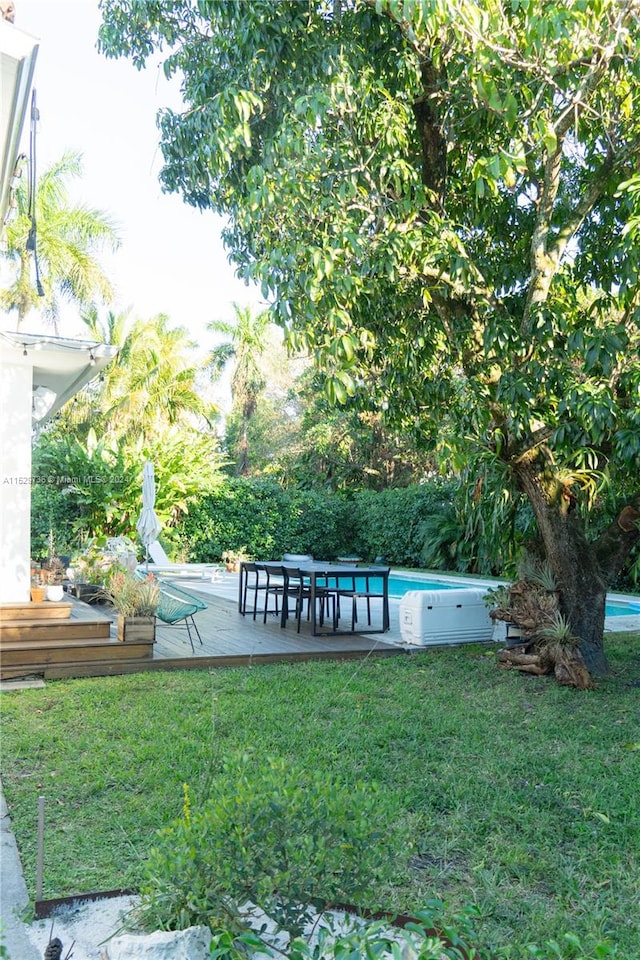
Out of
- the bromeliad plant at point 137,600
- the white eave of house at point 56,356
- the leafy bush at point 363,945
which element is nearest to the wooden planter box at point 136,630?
the bromeliad plant at point 137,600

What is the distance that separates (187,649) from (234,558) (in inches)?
441

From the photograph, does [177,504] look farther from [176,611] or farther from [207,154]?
[207,154]

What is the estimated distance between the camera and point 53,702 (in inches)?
248

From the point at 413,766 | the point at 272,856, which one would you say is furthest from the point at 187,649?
the point at 272,856

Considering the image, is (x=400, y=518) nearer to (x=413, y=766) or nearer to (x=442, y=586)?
(x=442, y=586)

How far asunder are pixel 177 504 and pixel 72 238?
9756mm

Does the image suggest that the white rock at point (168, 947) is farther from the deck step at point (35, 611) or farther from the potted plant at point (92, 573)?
the potted plant at point (92, 573)

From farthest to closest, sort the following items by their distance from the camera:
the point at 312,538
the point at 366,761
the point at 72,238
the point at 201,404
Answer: the point at 201,404 → the point at 72,238 → the point at 312,538 → the point at 366,761

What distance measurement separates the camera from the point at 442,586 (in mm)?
16234

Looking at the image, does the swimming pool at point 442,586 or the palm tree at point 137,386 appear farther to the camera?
the palm tree at point 137,386

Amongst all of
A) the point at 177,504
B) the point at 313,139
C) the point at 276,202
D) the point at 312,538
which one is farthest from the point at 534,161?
the point at 312,538

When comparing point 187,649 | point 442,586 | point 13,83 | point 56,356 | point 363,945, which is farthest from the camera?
point 442,586

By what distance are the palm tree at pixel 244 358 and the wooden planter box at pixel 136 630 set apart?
76.0 feet

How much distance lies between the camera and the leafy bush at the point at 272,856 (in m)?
2.15
